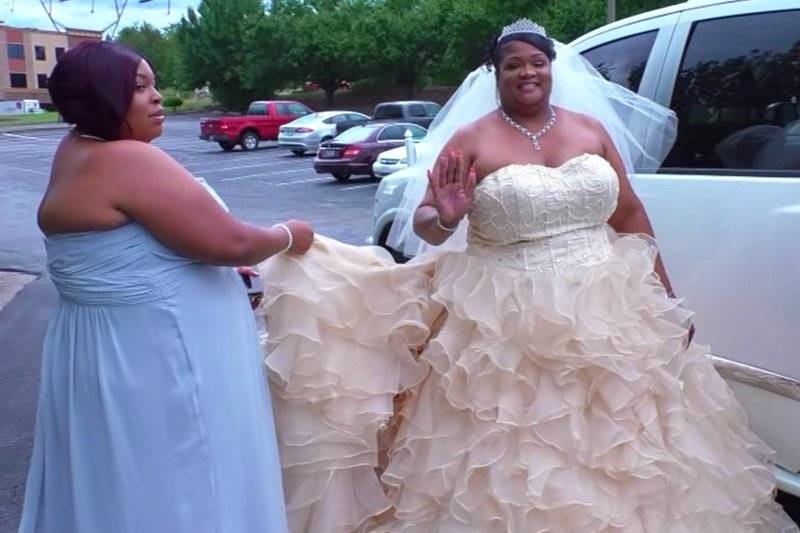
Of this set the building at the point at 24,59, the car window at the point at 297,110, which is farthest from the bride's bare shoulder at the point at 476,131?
the building at the point at 24,59

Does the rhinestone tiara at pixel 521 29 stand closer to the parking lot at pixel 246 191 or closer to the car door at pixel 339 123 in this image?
the parking lot at pixel 246 191

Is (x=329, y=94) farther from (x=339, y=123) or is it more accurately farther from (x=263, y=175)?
Result: (x=263, y=175)

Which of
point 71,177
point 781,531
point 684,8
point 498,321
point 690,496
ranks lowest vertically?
point 781,531

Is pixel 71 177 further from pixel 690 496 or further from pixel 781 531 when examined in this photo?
pixel 781 531

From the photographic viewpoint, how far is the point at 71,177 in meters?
2.35

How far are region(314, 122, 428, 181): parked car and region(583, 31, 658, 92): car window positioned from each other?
60.8 ft

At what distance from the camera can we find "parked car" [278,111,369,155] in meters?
31.0

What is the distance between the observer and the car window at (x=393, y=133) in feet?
75.8

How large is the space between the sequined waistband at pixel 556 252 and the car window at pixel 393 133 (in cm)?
2033

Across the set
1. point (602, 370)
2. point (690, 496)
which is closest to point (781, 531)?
point (690, 496)

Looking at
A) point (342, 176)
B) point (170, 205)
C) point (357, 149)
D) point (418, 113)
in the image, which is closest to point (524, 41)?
point (170, 205)

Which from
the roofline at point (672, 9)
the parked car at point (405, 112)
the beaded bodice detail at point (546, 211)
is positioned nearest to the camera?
the beaded bodice detail at point (546, 211)

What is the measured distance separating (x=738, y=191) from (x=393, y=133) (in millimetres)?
20447

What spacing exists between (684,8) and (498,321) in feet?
5.41
